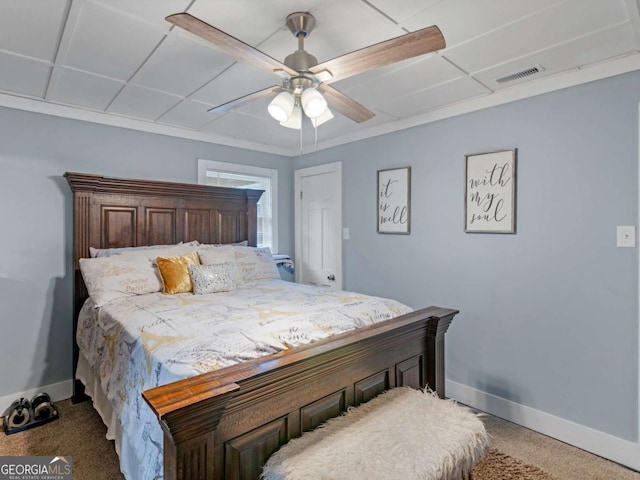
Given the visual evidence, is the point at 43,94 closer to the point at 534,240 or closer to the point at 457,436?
the point at 457,436

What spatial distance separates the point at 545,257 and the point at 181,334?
2289mm

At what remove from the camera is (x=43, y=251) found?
2705 mm

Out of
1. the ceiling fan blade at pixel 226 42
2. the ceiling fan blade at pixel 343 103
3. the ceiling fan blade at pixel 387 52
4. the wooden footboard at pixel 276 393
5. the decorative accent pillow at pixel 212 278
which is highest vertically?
the ceiling fan blade at pixel 226 42

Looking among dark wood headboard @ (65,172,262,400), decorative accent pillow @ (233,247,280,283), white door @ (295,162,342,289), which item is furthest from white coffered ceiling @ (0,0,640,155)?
decorative accent pillow @ (233,247,280,283)

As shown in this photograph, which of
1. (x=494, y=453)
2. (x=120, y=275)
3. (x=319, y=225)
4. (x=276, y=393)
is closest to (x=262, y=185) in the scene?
(x=319, y=225)

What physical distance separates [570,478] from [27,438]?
3301 millimetres

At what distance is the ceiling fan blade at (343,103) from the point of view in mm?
1791

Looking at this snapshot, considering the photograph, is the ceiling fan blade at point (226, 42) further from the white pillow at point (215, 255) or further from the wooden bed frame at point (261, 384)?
the white pillow at point (215, 255)

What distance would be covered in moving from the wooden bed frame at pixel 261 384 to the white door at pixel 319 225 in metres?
1.80

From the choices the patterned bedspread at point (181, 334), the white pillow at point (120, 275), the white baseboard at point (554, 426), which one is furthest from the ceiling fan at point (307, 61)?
the white baseboard at point (554, 426)

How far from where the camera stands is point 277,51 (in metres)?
1.94

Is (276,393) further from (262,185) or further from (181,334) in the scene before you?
(262,185)

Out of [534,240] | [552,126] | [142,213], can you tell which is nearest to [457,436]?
[534,240]

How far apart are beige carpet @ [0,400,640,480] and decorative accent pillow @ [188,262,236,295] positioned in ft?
3.64
